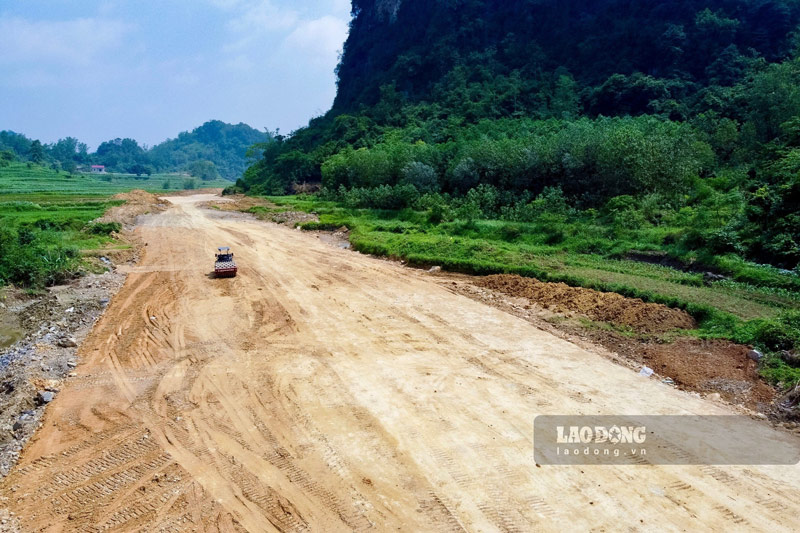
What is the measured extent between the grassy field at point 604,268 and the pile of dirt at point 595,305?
1.84 feet

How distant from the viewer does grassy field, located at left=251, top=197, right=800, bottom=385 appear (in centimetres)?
1257

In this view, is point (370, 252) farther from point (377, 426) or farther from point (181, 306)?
point (377, 426)

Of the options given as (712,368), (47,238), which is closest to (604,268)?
(712,368)

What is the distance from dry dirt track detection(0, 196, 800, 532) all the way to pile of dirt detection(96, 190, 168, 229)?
25.7 m

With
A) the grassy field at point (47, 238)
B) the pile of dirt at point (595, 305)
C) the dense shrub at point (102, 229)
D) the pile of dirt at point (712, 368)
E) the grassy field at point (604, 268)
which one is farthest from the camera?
→ the dense shrub at point (102, 229)

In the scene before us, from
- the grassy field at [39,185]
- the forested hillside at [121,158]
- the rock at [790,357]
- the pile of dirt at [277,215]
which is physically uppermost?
the forested hillside at [121,158]

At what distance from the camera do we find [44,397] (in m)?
10.5

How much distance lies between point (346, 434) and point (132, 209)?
43.7m

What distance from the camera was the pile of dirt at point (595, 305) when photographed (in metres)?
14.0

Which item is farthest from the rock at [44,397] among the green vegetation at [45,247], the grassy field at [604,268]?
the grassy field at [604,268]

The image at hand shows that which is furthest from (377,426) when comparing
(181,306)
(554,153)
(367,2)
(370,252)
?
(367,2)

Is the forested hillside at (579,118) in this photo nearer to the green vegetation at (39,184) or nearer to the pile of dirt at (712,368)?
the pile of dirt at (712,368)

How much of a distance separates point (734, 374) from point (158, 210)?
48.2 m

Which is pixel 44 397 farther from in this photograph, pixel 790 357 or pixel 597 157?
pixel 597 157
